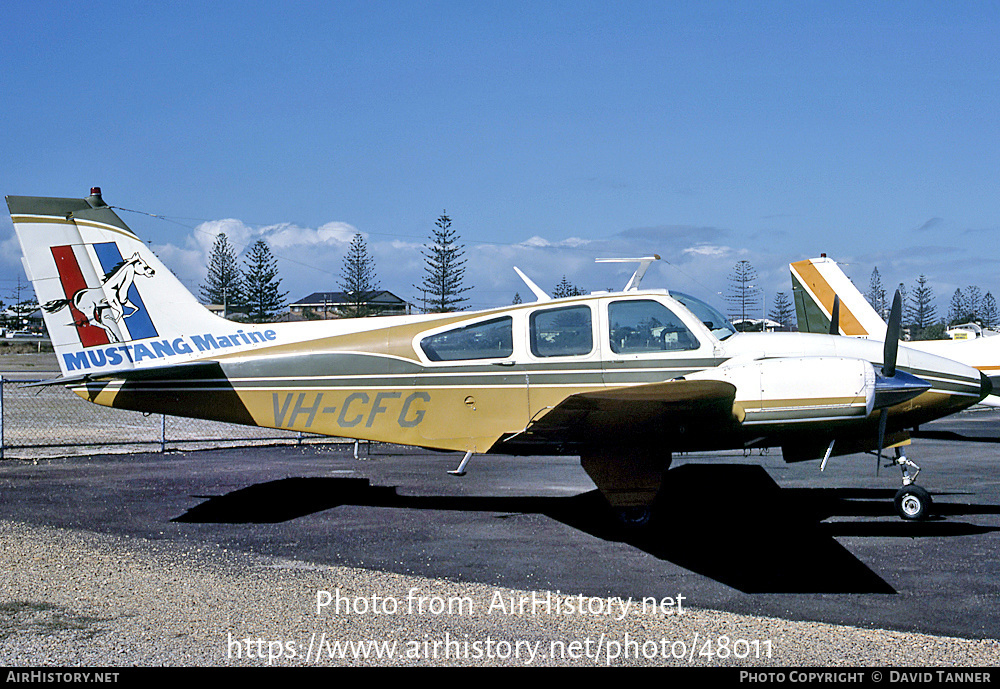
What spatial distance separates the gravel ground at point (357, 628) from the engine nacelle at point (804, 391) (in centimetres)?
188

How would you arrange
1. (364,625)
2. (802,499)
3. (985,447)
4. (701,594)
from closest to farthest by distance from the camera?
(364,625)
(701,594)
(802,499)
(985,447)

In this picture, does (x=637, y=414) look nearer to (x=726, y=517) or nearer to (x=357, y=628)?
(x=726, y=517)

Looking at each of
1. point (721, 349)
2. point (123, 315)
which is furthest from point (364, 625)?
point (123, 315)

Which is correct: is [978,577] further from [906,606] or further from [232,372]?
[232,372]

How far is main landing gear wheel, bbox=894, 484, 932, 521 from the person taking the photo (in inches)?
305

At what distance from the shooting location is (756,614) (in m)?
5.30

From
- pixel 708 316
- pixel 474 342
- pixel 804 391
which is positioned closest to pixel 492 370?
pixel 474 342

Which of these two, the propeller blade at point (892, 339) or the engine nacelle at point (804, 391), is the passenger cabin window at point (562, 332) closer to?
the engine nacelle at point (804, 391)

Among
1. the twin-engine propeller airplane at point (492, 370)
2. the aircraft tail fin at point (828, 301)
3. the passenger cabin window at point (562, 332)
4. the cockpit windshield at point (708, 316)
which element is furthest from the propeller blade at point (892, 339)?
the aircraft tail fin at point (828, 301)

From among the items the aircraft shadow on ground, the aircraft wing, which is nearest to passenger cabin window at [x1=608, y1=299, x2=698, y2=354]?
the aircraft wing

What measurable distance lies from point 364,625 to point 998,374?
1401 centimetres

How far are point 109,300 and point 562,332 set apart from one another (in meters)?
5.43

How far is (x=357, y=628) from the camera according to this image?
16.6ft

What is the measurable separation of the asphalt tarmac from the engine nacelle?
4.31 feet
